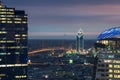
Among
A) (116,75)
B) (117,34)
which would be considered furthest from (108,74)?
(117,34)

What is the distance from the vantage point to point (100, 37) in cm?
14238

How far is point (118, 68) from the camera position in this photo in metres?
129

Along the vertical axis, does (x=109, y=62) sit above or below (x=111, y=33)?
below

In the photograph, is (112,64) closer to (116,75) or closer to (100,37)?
(116,75)

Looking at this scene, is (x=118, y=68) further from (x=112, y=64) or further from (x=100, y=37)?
(x=100, y=37)

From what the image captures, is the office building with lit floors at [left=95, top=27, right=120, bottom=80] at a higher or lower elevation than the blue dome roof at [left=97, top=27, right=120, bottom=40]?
lower

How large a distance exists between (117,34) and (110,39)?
4.37 meters

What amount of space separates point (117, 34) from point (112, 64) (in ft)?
29.0

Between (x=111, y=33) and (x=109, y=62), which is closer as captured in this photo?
(x=109, y=62)

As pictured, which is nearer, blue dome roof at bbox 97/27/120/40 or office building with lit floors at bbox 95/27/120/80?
office building with lit floors at bbox 95/27/120/80

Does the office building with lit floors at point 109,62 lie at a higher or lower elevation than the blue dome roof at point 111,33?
lower

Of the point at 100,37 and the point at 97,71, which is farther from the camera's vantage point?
the point at 100,37

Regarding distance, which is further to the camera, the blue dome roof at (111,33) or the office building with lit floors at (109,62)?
the blue dome roof at (111,33)

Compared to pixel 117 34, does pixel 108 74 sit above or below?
below
